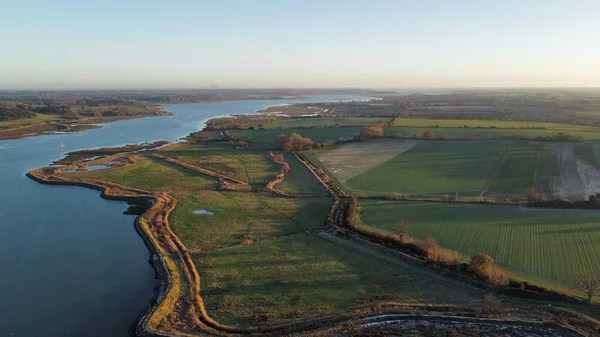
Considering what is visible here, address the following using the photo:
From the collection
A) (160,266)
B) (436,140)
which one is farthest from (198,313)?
(436,140)

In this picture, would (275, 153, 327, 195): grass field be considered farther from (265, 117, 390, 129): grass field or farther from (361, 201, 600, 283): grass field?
(265, 117, 390, 129): grass field

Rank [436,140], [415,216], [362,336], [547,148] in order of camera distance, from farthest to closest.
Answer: [436,140]
[547,148]
[415,216]
[362,336]

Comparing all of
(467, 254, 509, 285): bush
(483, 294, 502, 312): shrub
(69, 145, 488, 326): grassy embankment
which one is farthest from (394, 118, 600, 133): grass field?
(483, 294, 502, 312): shrub

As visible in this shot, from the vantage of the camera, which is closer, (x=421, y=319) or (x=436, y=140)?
(x=421, y=319)

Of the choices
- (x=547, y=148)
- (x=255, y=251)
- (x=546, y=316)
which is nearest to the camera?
(x=546, y=316)

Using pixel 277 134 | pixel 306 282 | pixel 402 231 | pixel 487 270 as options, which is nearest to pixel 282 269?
pixel 306 282

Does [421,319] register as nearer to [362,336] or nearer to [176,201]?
[362,336]
